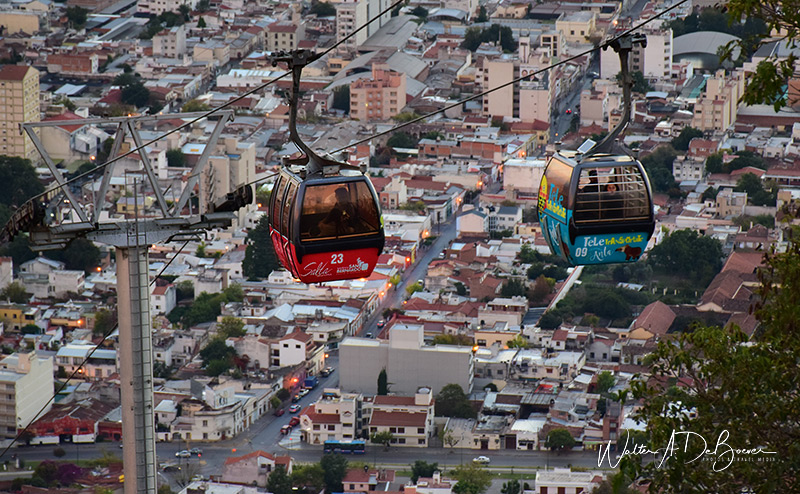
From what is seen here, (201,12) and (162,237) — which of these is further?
(201,12)

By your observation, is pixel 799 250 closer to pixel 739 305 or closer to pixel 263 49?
pixel 739 305

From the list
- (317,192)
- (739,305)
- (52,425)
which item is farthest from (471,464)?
(317,192)

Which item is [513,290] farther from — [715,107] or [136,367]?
[136,367]

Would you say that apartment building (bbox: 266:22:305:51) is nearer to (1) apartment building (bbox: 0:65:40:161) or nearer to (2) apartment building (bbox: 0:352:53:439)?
(1) apartment building (bbox: 0:65:40:161)

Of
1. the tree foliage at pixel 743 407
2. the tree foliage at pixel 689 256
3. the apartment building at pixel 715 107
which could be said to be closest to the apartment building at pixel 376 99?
the apartment building at pixel 715 107

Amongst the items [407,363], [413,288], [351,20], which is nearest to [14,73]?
[351,20]
